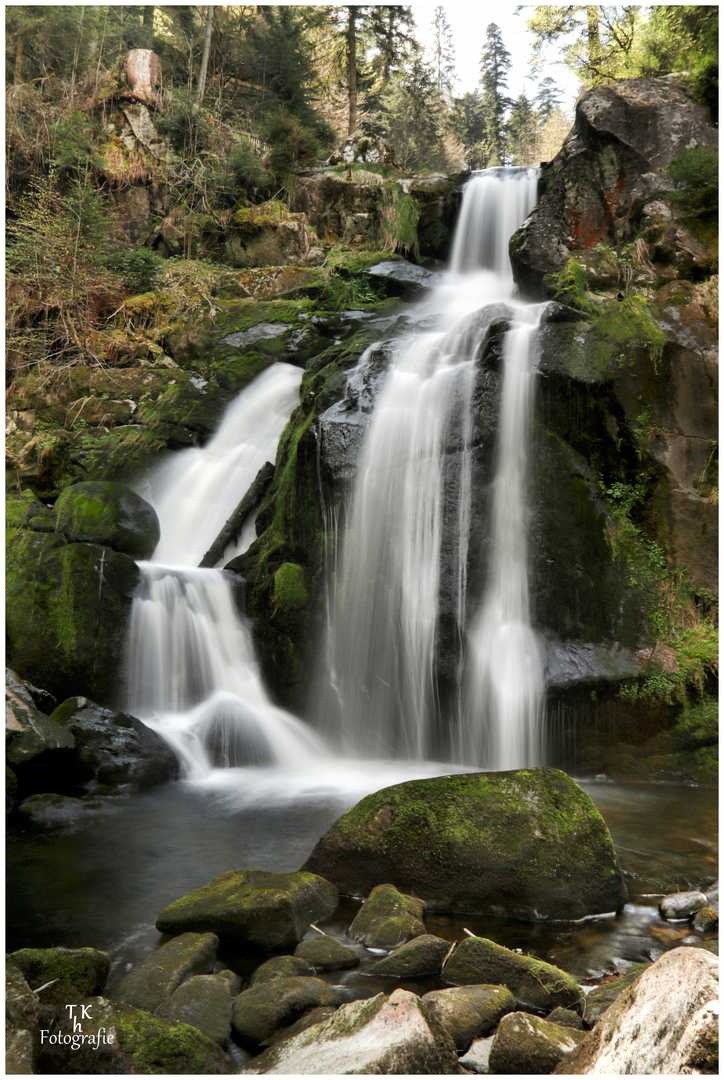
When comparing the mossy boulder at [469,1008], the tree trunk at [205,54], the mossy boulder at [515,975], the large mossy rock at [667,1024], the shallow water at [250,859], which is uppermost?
the tree trunk at [205,54]

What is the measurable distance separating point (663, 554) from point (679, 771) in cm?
237

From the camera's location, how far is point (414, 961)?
318 cm

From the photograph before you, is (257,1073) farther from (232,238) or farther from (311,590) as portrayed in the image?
(232,238)

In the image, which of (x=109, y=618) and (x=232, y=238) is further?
(x=232, y=238)

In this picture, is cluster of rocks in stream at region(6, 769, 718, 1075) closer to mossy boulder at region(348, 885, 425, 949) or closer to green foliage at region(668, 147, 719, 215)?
mossy boulder at region(348, 885, 425, 949)

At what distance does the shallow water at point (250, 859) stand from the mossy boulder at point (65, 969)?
175 millimetres

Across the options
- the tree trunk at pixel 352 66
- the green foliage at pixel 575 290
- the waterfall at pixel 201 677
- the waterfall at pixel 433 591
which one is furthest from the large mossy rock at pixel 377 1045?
the tree trunk at pixel 352 66

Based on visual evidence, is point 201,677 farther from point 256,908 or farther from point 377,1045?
point 377,1045

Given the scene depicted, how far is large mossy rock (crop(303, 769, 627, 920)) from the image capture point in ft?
12.5

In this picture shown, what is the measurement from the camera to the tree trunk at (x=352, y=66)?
2035 centimetres

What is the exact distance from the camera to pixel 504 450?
7.62m

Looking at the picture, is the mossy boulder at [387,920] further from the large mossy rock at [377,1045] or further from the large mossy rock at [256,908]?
the large mossy rock at [377,1045]

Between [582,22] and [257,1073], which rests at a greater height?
[582,22]

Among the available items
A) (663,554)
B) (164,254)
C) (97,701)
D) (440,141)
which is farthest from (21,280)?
(440,141)
